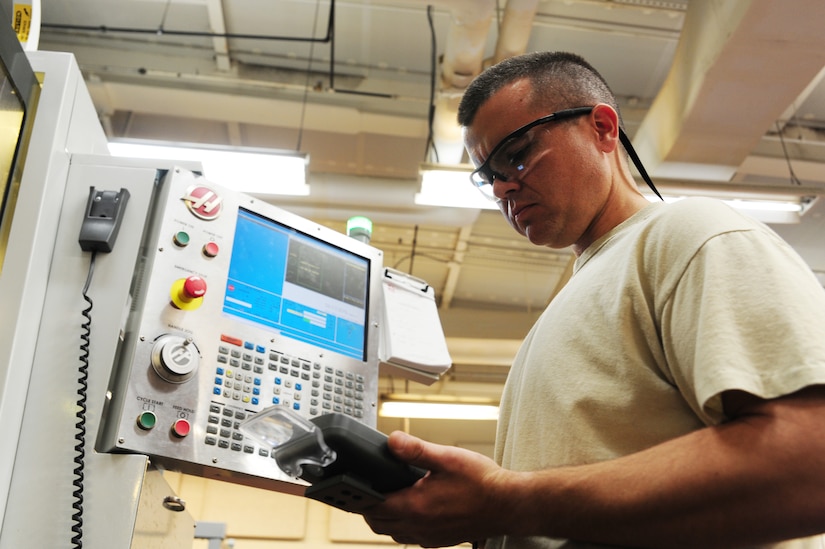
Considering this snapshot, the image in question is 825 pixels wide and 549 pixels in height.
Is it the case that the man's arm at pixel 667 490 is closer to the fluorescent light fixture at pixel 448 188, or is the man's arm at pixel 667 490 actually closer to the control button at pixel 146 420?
the control button at pixel 146 420

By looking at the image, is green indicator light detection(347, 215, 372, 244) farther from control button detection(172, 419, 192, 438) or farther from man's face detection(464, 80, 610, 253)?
control button detection(172, 419, 192, 438)

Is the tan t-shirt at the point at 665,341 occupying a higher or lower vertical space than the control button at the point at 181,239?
lower

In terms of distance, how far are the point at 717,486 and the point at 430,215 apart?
3.36m

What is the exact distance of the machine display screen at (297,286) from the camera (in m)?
1.41

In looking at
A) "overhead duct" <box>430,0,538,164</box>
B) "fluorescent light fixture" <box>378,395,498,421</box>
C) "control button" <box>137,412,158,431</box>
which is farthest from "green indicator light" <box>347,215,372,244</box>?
"fluorescent light fixture" <box>378,395,498,421</box>

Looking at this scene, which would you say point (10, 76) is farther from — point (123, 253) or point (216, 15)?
point (216, 15)

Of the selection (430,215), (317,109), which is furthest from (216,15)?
(430,215)

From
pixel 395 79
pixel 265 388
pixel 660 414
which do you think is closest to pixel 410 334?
pixel 265 388

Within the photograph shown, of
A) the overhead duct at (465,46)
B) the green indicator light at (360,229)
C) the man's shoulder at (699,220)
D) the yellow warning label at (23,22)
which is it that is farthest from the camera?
the overhead duct at (465,46)

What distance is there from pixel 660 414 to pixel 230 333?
77 cm

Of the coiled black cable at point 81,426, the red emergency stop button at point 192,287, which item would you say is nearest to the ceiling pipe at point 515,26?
the red emergency stop button at point 192,287

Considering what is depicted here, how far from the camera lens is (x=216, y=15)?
3719 millimetres

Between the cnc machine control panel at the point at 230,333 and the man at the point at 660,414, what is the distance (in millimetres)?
432

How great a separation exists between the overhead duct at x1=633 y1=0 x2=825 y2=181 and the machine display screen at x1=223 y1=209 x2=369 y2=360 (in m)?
2.05
